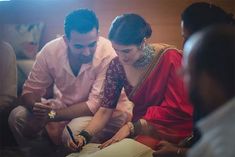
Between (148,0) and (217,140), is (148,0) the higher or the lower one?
the higher one

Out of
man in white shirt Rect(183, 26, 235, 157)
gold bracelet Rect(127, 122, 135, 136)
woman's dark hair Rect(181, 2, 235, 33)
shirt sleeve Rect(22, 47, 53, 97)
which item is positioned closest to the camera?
man in white shirt Rect(183, 26, 235, 157)

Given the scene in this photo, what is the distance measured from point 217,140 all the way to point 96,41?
1.06m

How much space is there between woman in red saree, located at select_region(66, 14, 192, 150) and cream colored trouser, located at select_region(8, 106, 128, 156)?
0.07m

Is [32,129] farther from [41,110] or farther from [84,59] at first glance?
[84,59]

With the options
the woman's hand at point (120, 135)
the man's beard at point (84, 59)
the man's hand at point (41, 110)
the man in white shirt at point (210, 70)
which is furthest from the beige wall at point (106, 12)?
the man in white shirt at point (210, 70)

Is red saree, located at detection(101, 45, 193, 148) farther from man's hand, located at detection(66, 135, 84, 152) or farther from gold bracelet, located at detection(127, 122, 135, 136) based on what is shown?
man's hand, located at detection(66, 135, 84, 152)

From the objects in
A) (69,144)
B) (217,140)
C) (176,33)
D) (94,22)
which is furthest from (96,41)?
(217,140)

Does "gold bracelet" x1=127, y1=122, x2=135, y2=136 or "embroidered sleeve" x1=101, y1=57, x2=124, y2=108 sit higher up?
"embroidered sleeve" x1=101, y1=57, x2=124, y2=108

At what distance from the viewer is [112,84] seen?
184 centimetres

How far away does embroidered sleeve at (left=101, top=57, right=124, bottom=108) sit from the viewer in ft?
5.97

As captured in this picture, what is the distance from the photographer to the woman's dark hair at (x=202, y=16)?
5.02 ft

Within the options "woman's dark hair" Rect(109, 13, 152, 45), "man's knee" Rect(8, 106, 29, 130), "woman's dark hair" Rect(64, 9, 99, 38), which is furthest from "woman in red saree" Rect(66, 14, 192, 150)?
"man's knee" Rect(8, 106, 29, 130)

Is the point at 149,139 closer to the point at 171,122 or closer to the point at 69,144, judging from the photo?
the point at 171,122

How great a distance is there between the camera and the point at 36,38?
196 cm
